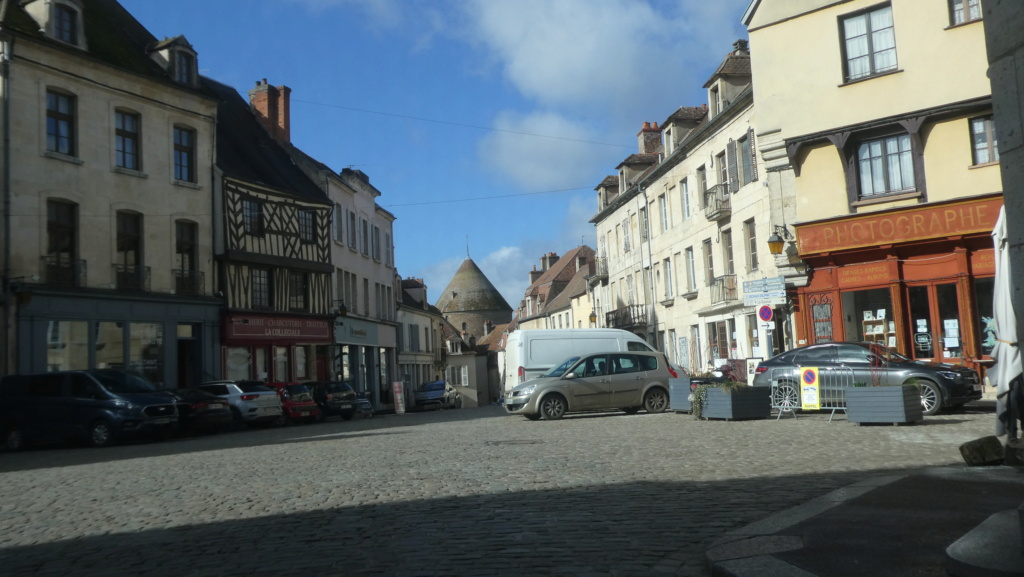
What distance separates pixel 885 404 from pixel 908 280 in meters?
9.14

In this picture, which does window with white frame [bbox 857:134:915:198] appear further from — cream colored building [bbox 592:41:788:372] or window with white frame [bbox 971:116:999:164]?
cream colored building [bbox 592:41:788:372]

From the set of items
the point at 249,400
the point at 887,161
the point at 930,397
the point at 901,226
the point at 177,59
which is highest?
the point at 177,59

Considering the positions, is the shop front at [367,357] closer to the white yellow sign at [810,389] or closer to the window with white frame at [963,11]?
the white yellow sign at [810,389]

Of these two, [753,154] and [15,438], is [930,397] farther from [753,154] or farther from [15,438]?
[15,438]

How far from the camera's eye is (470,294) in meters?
105

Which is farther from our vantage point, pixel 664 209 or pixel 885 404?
pixel 664 209

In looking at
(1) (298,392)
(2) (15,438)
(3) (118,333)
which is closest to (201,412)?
(2) (15,438)

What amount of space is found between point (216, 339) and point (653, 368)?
1617 centimetres

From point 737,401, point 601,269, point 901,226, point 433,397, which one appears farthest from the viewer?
point 601,269

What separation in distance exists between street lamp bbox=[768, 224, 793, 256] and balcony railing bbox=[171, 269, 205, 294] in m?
17.9

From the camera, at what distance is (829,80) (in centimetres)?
2373

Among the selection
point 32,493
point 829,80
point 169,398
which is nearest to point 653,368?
point 829,80

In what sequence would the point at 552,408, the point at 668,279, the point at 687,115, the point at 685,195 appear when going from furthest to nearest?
the point at 668,279 → the point at 687,115 → the point at 685,195 → the point at 552,408

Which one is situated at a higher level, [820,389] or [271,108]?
[271,108]
